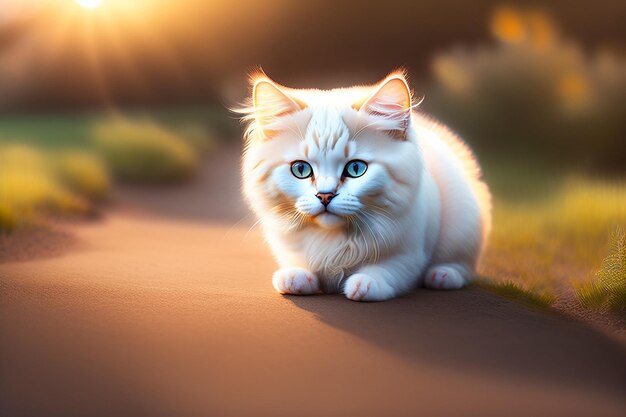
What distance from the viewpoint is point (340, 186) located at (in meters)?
2.03

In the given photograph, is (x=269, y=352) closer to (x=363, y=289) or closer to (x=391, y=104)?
(x=363, y=289)

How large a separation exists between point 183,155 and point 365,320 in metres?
3.76

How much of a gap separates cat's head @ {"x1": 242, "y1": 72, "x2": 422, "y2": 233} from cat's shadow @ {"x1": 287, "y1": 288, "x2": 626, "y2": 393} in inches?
11.2

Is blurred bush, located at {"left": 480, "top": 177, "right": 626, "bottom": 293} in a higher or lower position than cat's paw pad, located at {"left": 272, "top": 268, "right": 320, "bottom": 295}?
higher

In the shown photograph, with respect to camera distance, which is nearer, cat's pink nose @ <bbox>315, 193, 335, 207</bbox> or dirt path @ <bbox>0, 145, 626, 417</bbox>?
dirt path @ <bbox>0, 145, 626, 417</bbox>

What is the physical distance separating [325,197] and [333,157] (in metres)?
0.13

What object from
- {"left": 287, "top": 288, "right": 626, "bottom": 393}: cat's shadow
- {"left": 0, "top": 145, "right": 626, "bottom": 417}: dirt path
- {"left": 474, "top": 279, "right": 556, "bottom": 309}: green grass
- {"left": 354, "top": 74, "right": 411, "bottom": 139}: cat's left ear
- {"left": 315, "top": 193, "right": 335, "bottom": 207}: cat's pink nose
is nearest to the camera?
{"left": 0, "top": 145, "right": 626, "bottom": 417}: dirt path

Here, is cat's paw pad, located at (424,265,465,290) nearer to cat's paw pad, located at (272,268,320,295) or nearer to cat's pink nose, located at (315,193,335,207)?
cat's paw pad, located at (272,268,320,295)

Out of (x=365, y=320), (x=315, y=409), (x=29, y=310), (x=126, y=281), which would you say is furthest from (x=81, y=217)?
(x=315, y=409)

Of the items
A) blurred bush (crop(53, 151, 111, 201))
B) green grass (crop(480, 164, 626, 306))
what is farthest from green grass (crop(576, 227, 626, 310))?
blurred bush (crop(53, 151, 111, 201))

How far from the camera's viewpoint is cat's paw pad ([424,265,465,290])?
240 centimetres

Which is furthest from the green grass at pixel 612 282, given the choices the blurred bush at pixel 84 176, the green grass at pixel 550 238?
the blurred bush at pixel 84 176

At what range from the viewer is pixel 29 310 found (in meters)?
2.03

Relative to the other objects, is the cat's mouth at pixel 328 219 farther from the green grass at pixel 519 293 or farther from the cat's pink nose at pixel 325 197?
the green grass at pixel 519 293
